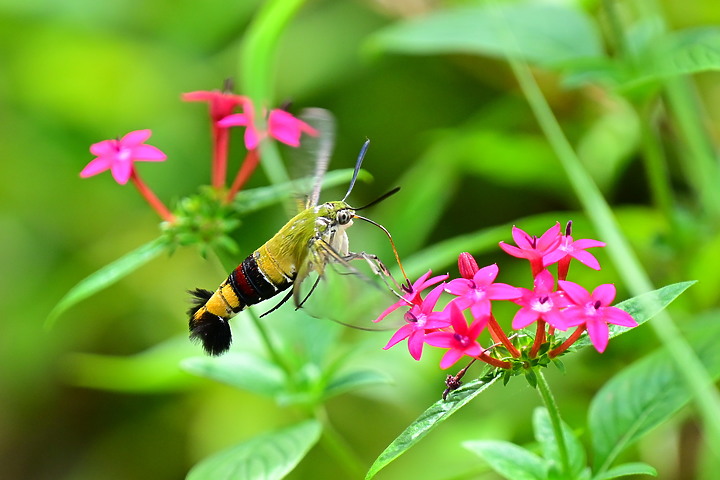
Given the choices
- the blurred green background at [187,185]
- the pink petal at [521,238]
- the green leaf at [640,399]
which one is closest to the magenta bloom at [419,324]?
the pink petal at [521,238]

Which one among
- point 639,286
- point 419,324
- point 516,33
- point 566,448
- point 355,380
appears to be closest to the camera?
point 419,324

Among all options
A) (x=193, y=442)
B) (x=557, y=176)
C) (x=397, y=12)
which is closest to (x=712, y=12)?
(x=557, y=176)

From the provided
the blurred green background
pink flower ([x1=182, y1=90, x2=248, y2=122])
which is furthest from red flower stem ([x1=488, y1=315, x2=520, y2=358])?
the blurred green background

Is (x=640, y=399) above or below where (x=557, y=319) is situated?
below

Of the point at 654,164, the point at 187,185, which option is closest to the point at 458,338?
the point at 654,164

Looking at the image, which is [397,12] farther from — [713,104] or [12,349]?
[12,349]

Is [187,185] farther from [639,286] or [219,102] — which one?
[639,286]
